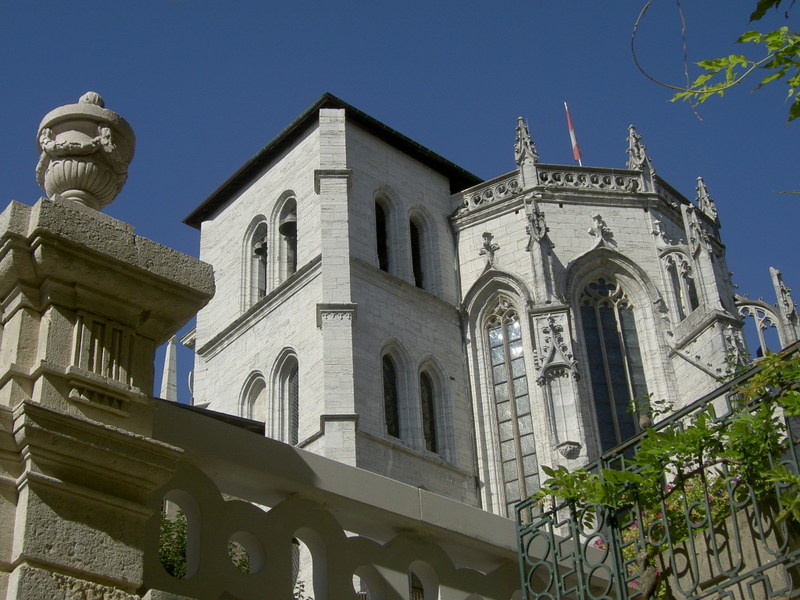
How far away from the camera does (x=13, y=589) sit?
3.59 m

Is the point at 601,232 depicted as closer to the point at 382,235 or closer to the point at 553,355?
the point at 553,355

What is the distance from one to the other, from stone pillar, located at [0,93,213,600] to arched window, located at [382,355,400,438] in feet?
66.4

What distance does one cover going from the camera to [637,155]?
28797mm

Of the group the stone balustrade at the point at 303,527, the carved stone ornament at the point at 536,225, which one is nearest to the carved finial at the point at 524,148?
the carved stone ornament at the point at 536,225

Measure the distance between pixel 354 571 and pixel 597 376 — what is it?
21.0 metres

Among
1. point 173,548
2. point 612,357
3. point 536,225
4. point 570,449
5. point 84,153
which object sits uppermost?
point 536,225

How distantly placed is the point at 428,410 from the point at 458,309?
2687 millimetres

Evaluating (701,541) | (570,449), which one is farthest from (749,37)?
(570,449)

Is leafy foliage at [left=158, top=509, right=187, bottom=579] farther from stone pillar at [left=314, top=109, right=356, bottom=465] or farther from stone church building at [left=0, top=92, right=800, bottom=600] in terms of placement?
stone pillar at [left=314, top=109, right=356, bottom=465]

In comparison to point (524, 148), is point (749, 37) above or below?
below

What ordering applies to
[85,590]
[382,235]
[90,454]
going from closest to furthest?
[85,590]
[90,454]
[382,235]

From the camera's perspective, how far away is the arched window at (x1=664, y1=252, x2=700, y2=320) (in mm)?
26094

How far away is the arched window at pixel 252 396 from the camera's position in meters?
26.9

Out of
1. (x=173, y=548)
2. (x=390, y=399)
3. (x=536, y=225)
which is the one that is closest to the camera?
(x=173, y=548)
